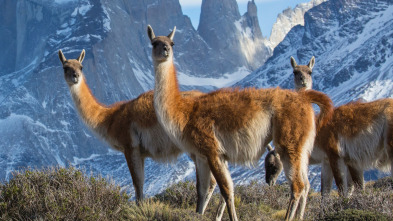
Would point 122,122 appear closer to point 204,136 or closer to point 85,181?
point 85,181

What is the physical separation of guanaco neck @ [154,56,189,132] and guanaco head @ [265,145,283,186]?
9.34 feet

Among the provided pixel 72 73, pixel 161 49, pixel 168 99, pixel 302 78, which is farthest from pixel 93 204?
pixel 302 78

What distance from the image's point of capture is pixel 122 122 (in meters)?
11.1

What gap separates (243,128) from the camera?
867 centimetres

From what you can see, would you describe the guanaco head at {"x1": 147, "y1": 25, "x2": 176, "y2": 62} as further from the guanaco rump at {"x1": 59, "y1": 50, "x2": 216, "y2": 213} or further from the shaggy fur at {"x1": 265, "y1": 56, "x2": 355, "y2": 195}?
the shaggy fur at {"x1": 265, "y1": 56, "x2": 355, "y2": 195}

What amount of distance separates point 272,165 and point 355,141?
1654 millimetres

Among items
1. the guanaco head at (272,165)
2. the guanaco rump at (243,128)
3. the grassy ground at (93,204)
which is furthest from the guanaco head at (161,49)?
the guanaco head at (272,165)

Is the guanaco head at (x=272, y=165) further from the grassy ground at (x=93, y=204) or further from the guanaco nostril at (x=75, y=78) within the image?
the guanaco nostril at (x=75, y=78)

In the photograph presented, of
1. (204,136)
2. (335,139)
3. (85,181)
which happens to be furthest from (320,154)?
(85,181)

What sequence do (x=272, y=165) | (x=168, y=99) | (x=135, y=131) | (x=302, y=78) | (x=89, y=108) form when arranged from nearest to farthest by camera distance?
1. (x=168, y=99)
2. (x=135, y=131)
3. (x=272, y=165)
4. (x=89, y=108)
5. (x=302, y=78)

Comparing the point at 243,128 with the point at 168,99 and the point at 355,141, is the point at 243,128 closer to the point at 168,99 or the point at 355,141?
the point at 168,99

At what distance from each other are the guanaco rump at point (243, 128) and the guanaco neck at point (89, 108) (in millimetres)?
2813

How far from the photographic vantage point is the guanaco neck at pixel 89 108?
456 inches

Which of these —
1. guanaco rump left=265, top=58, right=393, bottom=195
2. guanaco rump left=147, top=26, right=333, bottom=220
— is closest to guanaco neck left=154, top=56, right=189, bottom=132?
guanaco rump left=147, top=26, right=333, bottom=220
